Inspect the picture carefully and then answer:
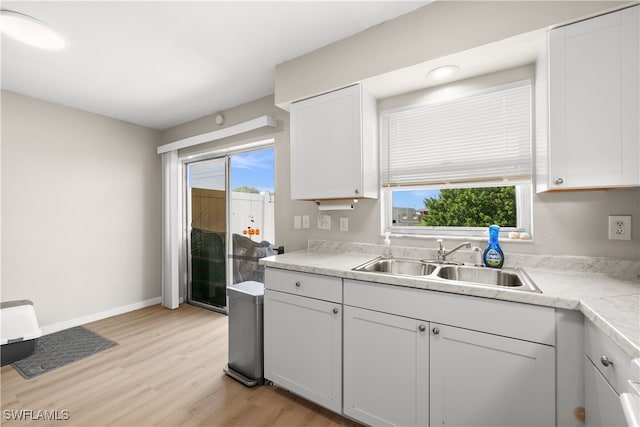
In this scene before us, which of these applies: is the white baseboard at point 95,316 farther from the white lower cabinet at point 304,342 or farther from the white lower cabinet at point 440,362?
the white lower cabinet at point 440,362

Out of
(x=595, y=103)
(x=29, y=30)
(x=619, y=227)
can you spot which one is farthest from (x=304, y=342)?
(x=29, y=30)

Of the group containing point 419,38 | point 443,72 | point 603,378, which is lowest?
point 603,378

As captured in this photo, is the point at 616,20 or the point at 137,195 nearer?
the point at 616,20

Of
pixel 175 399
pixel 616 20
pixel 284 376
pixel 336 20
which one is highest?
pixel 336 20

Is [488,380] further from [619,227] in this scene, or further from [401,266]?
[619,227]

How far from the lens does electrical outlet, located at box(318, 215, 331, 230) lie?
244 centimetres

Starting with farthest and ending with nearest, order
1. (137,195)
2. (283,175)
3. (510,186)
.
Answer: (137,195) → (283,175) → (510,186)

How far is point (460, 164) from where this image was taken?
1932mm

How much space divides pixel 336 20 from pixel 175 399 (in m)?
2.73

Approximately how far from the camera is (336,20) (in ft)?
5.87

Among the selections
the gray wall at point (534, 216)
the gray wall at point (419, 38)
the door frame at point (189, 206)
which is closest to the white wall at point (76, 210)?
the door frame at point (189, 206)

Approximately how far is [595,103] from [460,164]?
0.72 m

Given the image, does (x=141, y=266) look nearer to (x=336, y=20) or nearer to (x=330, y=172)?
(x=330, y=172)

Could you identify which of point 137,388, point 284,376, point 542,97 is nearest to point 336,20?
Answer: point 542,97
